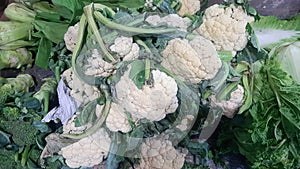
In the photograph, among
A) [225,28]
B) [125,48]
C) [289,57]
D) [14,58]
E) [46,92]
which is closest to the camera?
[125,48]

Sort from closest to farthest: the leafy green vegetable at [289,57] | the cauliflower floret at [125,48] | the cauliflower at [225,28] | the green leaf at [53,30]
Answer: the cauliflower floret at [125,48] < the cauliflower at [225,28] < the leafy green vegetable at [289,57] < the green leaf at [53,30]

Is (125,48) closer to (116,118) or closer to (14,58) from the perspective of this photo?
(116,118)

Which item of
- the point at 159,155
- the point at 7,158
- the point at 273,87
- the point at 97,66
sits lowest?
the point at 7,158

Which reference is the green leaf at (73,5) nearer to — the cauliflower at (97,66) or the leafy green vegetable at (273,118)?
the cauliflower at (97,66)

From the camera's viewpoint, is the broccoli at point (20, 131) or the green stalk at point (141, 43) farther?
the broccoli at point (20, 131)

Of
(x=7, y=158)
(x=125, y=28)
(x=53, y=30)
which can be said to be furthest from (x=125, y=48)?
(x=7, y=158)

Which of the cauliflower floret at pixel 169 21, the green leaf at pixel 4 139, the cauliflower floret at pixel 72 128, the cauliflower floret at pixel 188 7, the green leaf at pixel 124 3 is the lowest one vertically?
the green leaf at pixel 4 139


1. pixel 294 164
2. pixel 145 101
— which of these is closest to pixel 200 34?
pixel 145 101

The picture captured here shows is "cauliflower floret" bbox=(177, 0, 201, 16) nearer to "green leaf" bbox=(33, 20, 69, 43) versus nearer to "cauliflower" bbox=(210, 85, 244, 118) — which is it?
"cauliflower" bbox=(210, 85, 244, 118)

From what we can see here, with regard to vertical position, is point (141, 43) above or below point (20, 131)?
above

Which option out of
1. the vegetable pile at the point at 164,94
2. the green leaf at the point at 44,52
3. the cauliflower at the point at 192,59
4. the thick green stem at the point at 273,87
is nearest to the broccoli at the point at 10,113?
the vegetable pile at the point at 164,94
